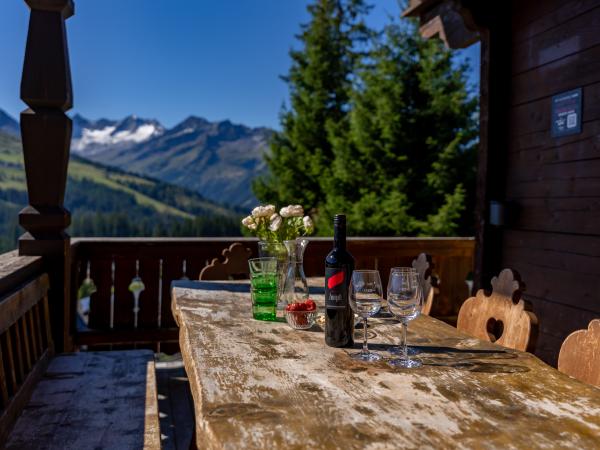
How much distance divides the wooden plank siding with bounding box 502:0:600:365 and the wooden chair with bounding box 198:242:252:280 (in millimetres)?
1710

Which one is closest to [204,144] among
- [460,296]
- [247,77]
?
[247,77]

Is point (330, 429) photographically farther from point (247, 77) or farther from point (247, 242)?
point (247, 77)

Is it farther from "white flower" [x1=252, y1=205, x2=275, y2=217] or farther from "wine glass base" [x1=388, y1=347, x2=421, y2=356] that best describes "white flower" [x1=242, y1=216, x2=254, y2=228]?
"wine glass base" [x1=388, y1=347, x2=421, y2=356]

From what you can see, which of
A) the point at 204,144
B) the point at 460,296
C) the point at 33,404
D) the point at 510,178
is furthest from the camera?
the point at 204,144

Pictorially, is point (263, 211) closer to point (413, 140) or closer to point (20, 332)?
point (20, 332)

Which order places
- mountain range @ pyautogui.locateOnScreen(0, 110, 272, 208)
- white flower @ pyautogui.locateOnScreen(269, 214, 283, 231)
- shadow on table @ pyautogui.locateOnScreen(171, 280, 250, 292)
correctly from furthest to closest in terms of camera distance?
mountain range @ pyautogui.locateOnScreen(0, 110, 272, 208) → shadow on table @ pyautogui.locateOnScreen(171, 280, 250, 292) → white flower @ pyautogui.locateOnScreen(269, 214, 283, 231)

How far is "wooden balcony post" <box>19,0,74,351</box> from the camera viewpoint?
8.23 feet

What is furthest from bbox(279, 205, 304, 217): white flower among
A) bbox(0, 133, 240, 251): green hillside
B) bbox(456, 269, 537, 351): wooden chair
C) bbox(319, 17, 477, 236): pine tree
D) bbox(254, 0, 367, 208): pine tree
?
bbox(0, 133, 240, 251): green hillside

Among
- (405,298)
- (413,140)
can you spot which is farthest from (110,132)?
(405,298)

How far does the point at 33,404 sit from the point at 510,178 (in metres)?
2.92

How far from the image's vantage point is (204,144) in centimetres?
11488

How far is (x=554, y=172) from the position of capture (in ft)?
10.0

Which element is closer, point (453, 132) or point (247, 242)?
point (247, 242)

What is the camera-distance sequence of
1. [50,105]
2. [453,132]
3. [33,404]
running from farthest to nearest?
[453,132], [50,105], [33,404]
